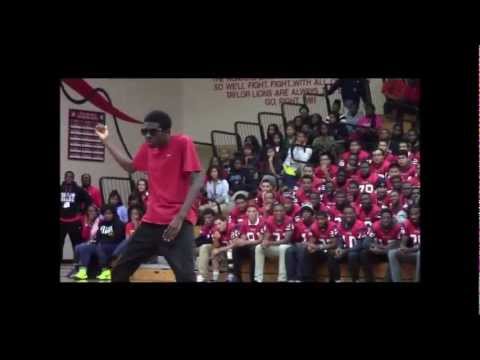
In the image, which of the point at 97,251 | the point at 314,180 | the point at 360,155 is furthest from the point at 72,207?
the point at 360,155

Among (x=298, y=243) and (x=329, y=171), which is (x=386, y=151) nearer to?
(x=329, y=171)

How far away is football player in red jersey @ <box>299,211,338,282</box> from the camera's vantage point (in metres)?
10.0

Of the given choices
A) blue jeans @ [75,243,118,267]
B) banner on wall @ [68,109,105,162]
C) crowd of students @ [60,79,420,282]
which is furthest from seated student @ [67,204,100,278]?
banner on wall @ [68,109,105,162]

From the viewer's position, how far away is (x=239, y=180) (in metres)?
11.1

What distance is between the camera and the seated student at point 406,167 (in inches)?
407

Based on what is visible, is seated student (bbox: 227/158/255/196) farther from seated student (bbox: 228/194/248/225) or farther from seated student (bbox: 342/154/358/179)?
seated student (bbox: 342/154/358/179)

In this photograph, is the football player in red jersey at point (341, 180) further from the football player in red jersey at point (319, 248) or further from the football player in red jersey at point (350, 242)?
the football player in red jersey at point (319, 248)

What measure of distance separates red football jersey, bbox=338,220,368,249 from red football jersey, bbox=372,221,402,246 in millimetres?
115

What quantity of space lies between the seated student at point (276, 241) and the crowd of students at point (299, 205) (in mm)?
11

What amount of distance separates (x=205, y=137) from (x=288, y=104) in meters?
1.04

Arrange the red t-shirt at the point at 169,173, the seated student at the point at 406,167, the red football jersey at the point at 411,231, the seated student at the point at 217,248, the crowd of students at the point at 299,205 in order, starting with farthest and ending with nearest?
the seated student at the point at 217,248 < the seated student at the point at 406,167 < the crowd of students at the point at 299,205 < the red football jersey at the point at 411,231 < the red t-shirt at the point at 169,173

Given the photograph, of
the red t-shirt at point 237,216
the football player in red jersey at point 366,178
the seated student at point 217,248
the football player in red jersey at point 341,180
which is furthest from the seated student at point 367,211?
the seated student at point 217,248

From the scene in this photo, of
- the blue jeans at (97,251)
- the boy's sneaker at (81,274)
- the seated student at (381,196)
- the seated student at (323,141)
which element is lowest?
the boy's sneaker at (81,274)
